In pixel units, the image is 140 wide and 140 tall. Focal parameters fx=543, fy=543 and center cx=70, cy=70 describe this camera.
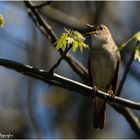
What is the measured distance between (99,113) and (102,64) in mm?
671

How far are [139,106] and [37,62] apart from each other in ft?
16.6

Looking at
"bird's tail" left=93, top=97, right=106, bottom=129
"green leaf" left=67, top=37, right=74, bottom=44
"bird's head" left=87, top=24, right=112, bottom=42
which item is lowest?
"bird's tail" left=93, top=97, right=106, bottom=129

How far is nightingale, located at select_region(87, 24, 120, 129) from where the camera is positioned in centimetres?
669

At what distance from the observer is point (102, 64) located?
6.71 meters

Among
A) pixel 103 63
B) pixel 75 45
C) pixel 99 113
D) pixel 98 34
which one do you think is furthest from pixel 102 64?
pixel 75 45

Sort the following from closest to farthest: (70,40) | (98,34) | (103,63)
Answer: (70,40) → (103,63) → (98,34)

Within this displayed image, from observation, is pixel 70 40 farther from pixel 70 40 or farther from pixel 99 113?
pixel 99 113

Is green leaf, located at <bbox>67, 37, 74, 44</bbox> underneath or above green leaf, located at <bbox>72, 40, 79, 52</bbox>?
above

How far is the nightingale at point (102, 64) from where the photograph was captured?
6688mm

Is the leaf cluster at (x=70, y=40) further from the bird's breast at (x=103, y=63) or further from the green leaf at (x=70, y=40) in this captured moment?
the bird's breast at (x=103, y=63)

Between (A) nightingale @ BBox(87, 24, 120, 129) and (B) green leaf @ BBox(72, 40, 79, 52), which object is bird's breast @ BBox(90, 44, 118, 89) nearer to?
(A) nightingale @ BBox(87, 24, 120, 129)

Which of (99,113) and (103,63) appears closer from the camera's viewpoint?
(103,63)

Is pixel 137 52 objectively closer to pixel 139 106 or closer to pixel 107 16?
pixel 139 106

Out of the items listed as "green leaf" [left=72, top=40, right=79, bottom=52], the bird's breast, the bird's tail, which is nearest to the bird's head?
the bird's breast
